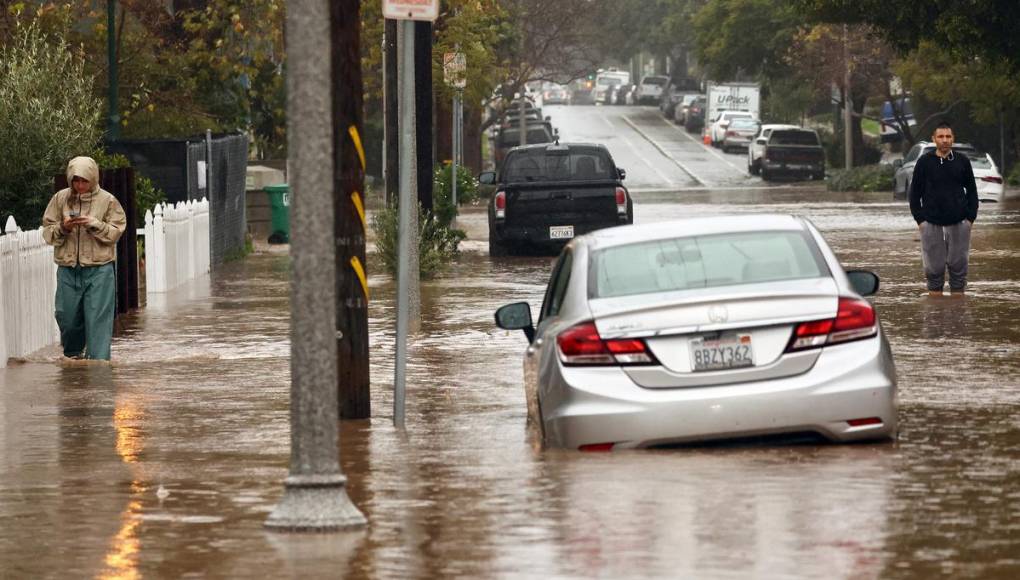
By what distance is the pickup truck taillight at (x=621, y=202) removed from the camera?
29.2 meters

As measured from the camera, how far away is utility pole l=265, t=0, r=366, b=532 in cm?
851

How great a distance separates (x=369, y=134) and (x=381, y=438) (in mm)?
53413

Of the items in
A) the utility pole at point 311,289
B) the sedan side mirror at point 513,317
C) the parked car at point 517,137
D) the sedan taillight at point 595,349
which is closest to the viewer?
the utility pole at point 311,289

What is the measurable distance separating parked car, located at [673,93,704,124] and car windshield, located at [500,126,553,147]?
2409cm

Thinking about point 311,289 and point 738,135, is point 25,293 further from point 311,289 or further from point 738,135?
point 738,135

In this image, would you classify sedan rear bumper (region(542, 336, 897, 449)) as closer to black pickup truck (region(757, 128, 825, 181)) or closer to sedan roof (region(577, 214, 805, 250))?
sedan roof (region(577, 214, 805, 250))

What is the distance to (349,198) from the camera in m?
12.1

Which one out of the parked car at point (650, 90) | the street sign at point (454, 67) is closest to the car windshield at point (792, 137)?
the street sign at point (454, 67)

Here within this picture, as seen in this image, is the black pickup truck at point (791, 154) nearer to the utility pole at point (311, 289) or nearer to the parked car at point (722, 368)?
the parked car at point (722, 368)

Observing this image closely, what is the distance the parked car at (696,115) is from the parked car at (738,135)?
36.3 ft

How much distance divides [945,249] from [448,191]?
17428mm

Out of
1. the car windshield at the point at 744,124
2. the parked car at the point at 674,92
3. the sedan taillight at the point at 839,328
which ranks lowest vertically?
the sedan taillight at the point at 839,328

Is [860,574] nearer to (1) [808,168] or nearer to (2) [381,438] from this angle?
(2) [381,438]

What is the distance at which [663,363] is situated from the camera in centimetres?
982
